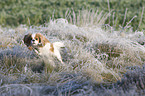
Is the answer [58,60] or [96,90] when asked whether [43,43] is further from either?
[96,90]

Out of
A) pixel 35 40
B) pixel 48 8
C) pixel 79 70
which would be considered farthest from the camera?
pixel 48 8

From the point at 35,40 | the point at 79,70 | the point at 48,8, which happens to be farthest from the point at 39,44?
the point at 48,8

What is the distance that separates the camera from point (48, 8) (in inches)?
448

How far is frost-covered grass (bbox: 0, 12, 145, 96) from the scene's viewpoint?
2.79m

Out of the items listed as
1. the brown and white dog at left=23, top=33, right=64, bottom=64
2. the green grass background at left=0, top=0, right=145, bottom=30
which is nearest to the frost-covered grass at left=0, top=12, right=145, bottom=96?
the brown and white dog at left=23, top=33, right=64, bottom=64

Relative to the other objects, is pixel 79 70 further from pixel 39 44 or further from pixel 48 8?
pixel 48 8

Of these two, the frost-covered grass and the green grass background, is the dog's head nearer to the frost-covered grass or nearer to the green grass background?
the frost-covered grass

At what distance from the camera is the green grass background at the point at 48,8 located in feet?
32.0

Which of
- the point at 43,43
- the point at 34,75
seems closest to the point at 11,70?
the point at 34,75

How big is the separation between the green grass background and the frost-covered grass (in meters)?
4.62

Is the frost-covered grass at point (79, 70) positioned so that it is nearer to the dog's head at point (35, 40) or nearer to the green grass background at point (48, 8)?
the dog's head at point (35, 40)

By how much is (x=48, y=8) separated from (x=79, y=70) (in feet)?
27.7

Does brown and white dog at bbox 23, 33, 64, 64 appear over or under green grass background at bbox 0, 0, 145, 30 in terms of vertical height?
under

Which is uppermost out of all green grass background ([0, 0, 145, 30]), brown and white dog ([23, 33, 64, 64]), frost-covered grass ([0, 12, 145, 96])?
green grass background ([0, 0, 145, 30])
